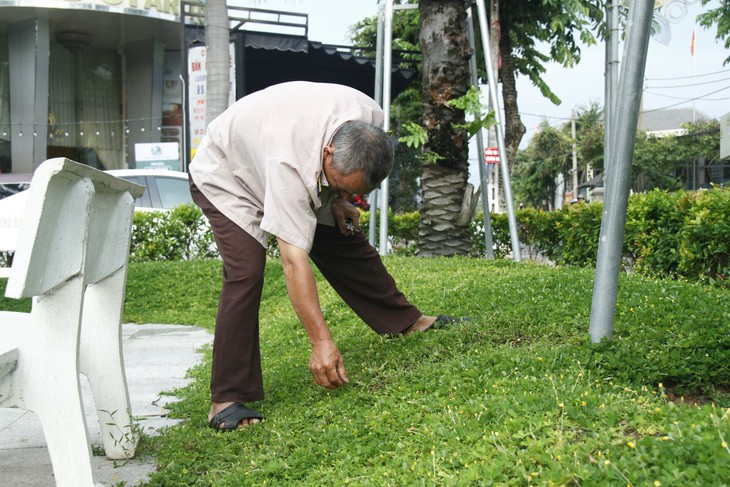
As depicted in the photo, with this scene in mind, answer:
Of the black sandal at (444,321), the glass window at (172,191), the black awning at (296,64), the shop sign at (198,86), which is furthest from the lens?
the black awning at (296,64)

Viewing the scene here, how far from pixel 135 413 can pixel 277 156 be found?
5.79 ft

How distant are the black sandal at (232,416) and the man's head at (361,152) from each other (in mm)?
1113

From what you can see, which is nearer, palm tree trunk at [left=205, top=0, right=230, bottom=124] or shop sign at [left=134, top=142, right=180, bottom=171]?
palm tree trunk at [left=205, top=0, right=230, bottom=124]

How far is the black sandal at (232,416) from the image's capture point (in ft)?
11.2

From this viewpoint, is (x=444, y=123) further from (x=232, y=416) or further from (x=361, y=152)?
(x=232, y=416)

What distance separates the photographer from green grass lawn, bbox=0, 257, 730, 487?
2090 millimetres

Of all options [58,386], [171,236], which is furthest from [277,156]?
[171,236]

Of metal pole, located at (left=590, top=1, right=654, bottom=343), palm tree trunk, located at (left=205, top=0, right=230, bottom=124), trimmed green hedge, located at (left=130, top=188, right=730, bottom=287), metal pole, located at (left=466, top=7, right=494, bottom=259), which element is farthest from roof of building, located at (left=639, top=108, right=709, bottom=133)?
metal pole, located at (left=590, top=1, right=654, bottom=343)

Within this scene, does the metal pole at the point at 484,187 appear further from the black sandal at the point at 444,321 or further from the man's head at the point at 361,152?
the man's head at the point at 361,152

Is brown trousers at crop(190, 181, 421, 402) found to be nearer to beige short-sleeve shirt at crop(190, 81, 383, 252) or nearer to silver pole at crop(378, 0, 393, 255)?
beige short-sleeve shirt at crop(190, 81, 383, 252)

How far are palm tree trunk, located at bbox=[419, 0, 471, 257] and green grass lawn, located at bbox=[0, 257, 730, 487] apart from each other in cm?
328

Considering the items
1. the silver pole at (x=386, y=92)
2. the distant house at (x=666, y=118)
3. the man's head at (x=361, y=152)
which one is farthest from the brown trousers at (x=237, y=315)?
the distant house at (x=666, y=118)

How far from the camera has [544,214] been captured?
10156mm

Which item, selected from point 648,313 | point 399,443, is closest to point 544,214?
point 648,313
